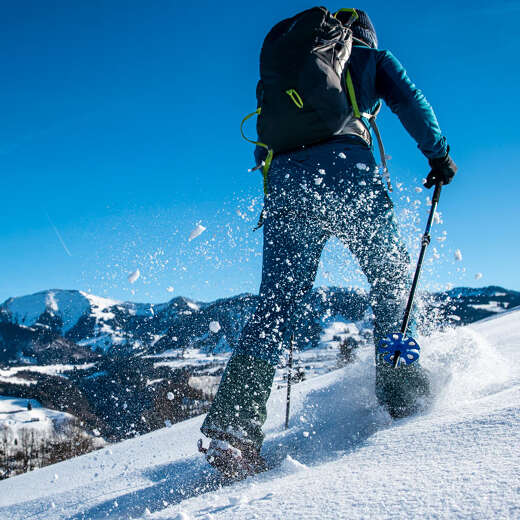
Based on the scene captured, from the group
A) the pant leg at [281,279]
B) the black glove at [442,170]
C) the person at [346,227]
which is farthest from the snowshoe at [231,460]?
the black glove at [442,170]

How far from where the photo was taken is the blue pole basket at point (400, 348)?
1.73 meters

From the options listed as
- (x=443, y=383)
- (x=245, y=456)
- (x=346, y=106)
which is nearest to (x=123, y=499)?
(x=245, y=456)

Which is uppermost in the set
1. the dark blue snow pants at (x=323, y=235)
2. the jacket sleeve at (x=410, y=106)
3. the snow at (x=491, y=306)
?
the jacket sleeve at (x=410, y=106)

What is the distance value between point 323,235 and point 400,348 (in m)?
0.68

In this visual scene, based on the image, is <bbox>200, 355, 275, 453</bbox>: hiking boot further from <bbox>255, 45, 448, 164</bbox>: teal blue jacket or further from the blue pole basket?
<bbox>255, 45, 448, 164</bbox>: teal blue jacket

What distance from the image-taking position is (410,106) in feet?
6.51

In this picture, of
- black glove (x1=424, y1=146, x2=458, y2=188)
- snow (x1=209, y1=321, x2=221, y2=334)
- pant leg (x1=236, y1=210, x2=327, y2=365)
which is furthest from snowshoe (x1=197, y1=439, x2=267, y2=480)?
black glove (x1=424, y1=146, x2=458, y2=188)

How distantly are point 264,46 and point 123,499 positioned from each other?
245 cm

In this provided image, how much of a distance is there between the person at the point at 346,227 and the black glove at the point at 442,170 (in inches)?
1.3

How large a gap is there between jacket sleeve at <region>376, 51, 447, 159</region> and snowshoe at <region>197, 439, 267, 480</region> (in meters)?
1.76

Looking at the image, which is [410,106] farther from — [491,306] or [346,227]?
[491,306]

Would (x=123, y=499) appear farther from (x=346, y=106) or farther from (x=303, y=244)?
(x=346, y=106)

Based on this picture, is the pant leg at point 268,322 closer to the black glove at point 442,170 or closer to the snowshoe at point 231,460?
the snowshoe at point 231,460

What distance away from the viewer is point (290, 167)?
6.64ft
